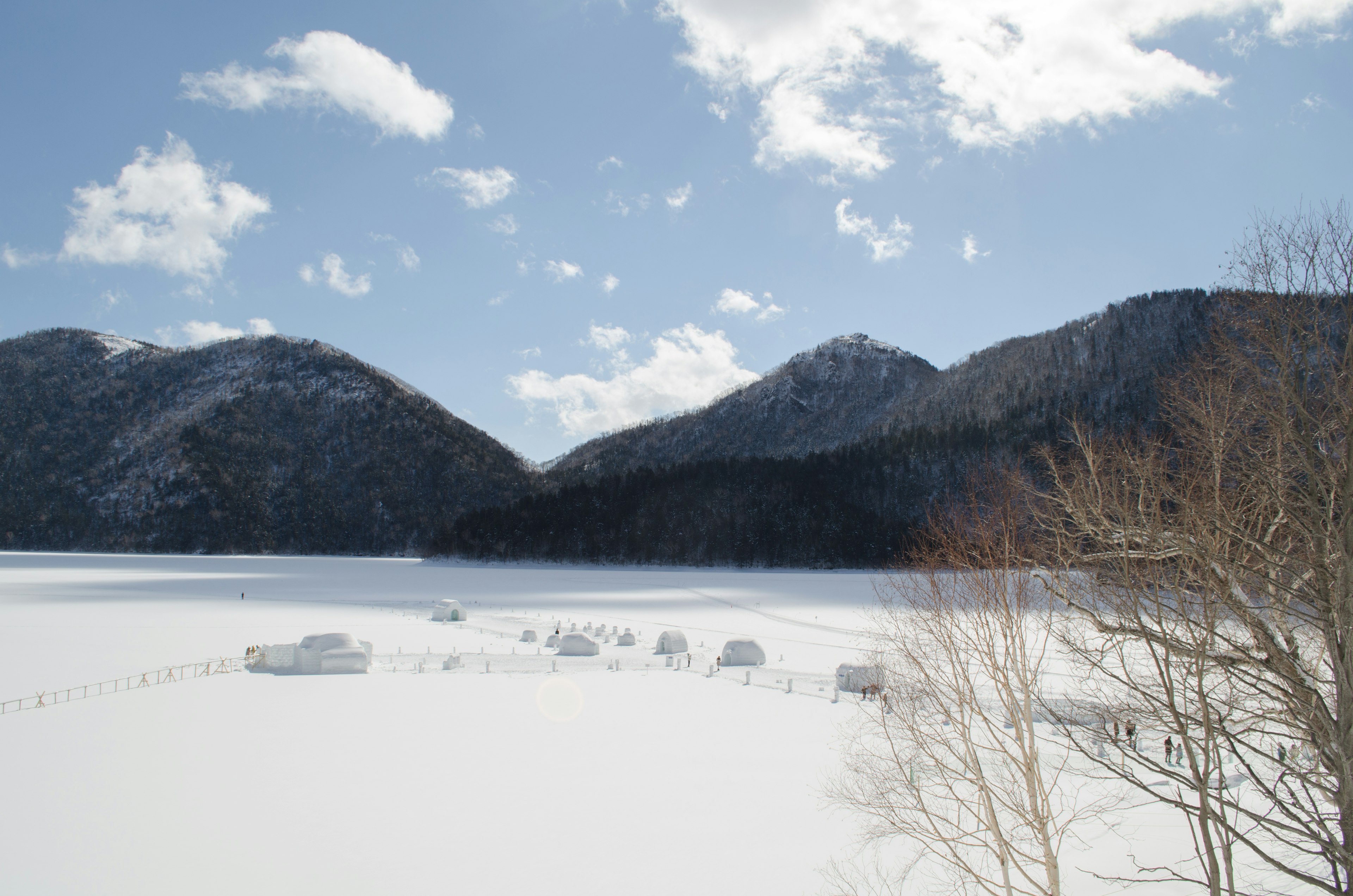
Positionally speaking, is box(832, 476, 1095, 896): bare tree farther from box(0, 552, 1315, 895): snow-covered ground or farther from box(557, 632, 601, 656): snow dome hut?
box(557, 632, 601, 656): snow dome hut

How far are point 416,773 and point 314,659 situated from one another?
13.3m

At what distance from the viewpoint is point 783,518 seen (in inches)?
4579

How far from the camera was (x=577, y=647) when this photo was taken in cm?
3294

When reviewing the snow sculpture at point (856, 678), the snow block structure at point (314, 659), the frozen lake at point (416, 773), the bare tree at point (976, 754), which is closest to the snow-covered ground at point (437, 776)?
Answer: the frozen lake at point (416, 773)

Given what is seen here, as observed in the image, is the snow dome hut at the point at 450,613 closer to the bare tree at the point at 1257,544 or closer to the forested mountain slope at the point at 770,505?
the bare tree at the point at 1257,544

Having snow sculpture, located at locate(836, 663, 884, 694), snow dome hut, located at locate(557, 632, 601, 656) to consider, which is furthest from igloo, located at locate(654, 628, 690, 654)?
snow sculpture, located at locate(836, 663, 884, 694)

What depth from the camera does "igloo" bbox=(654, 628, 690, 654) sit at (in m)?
33.8

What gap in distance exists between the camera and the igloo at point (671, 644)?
33844mm

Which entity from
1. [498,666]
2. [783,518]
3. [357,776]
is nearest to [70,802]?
[357,776]

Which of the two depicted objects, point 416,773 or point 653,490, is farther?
point 653,490

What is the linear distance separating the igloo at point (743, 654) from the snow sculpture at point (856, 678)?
5.78 meters

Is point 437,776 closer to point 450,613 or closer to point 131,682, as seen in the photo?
point 131,682

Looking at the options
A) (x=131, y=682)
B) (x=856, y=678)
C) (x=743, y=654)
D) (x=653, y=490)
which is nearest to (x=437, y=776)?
(x=856, y=678)

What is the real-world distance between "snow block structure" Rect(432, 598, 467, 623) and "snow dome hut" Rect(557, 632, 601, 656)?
13724 millimetres
